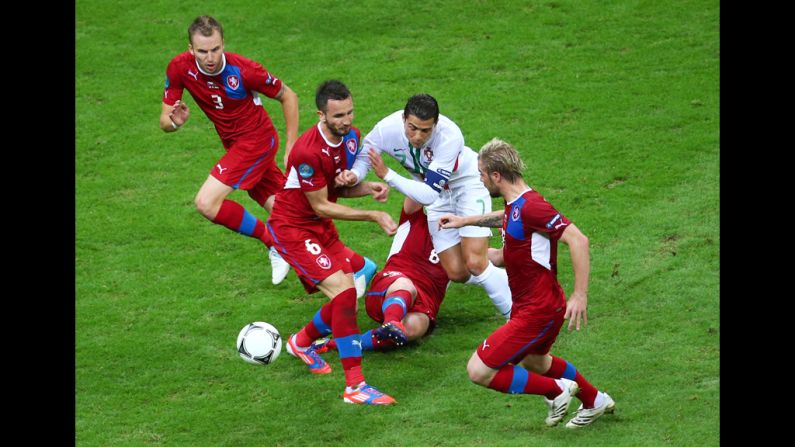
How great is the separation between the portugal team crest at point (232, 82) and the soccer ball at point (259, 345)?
2724mm

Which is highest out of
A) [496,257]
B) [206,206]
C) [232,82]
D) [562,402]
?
[232,82]

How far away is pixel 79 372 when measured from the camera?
9016 mm

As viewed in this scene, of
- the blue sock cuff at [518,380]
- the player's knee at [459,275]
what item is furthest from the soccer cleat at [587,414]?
the player's knee at [459,275]

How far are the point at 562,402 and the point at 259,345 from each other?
254cm

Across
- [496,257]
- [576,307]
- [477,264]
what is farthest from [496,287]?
[576,307]

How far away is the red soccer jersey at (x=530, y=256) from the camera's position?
723 cm

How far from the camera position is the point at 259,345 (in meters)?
8.62

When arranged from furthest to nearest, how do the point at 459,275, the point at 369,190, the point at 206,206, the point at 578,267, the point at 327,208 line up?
the point at 206,206, the point at 459,275, the point at 369,190, the point at 327,208, the point at 578,267

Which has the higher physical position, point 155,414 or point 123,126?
point 123,126

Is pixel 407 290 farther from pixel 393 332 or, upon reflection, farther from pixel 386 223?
pixel 386 223

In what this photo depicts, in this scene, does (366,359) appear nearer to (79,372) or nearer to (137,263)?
(79,372)

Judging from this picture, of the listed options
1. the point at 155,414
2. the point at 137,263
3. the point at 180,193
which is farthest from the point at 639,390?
the point at 180,193

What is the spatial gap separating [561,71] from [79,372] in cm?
794

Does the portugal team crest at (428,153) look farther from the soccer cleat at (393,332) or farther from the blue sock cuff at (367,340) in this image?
the blue sock cuff at (367,340)
